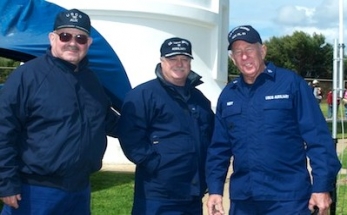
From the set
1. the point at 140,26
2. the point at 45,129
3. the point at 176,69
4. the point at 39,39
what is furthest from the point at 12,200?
the point at 140,26

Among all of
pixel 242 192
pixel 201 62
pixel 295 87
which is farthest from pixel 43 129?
pixel 201 62

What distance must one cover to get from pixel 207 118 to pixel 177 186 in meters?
0.59

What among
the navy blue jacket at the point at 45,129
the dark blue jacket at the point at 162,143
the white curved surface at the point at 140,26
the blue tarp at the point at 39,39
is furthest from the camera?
the white curved surface at the point at 140,26

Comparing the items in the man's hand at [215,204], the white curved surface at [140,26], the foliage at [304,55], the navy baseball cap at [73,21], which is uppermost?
the foliage at [304,55]

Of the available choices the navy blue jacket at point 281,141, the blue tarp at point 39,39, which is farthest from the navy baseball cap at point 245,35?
the blue tarp at point 39,39

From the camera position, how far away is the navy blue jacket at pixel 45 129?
390 cm

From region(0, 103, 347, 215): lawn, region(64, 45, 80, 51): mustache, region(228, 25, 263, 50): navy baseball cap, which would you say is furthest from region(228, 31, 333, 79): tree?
region(64, 45, 80, 51): mustache

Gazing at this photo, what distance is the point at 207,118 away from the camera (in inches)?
185

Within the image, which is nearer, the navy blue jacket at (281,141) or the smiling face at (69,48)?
the navy blue jacket at (281,141)

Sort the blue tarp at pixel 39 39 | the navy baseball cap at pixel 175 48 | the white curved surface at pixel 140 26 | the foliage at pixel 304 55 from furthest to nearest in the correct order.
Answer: the foliage at pixel 304 55 < the white curved surface at pixel 140 26 < the blue tarp at pixel 39 39 < the navy baseball cap at pixel 175 48

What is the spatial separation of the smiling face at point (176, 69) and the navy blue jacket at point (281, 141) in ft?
2.00

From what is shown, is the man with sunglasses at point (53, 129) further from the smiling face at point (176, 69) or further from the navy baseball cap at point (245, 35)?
the navy baseball cap at point (245, 35)

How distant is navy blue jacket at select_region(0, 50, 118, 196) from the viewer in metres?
3.90

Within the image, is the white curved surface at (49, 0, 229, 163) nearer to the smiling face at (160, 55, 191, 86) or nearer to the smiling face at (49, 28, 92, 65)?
the smiling face at (160, 55, 191, 86)
